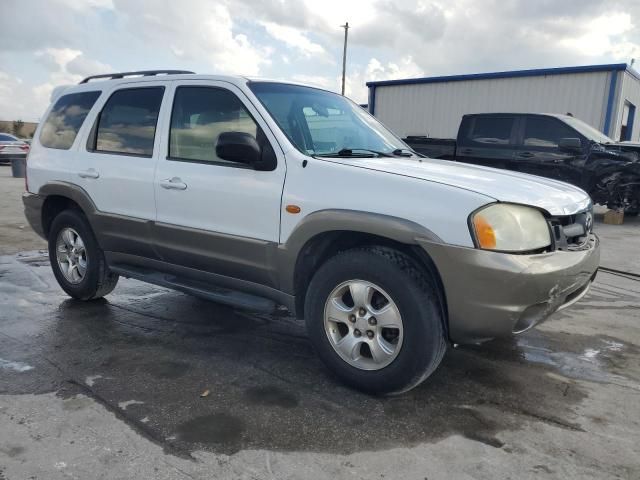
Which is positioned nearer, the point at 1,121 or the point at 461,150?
the point at 461,150

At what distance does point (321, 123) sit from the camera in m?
3.79

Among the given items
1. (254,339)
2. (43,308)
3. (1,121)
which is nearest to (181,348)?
(254,339)

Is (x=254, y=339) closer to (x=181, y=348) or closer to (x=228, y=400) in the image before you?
(x=181, y=348)

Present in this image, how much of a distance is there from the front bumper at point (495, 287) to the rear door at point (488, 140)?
8.42 m

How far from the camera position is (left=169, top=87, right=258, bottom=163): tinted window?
3.61 m

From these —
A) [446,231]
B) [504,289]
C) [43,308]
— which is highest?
[446,231]

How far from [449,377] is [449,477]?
1085 millimetres

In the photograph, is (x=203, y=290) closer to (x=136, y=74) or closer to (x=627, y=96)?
(x=136, y=74)

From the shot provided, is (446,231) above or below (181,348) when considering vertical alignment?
above

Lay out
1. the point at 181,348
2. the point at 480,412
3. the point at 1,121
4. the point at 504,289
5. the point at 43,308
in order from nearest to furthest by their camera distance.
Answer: the point at 504,289
the point at 480,412
the point at 181,348
the point at 43,308
the point at 1,121

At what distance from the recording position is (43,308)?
4707 mm

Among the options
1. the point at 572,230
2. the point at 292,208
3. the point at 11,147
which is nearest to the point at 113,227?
the point at 292,208

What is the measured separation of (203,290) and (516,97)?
649 inches

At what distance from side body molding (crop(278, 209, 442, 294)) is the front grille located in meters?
0.73
